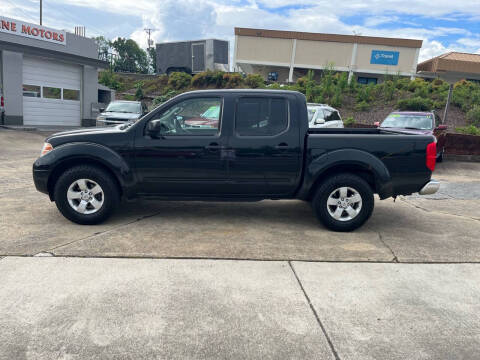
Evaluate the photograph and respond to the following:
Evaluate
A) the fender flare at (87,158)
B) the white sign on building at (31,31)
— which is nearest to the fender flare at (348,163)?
the fender flare at (87,158)

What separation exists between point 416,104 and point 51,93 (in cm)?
1913

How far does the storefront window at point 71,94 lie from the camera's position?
20.7m

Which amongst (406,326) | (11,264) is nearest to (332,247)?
(406,326)

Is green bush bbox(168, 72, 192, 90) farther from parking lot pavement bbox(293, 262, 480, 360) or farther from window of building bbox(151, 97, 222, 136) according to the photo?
parking lot pavement bbox(293, 262, 480, 360)

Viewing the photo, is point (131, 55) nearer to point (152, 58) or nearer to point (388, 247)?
point (152, 58)

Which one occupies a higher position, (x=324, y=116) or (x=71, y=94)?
(x=324, y=116)

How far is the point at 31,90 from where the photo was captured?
1891 centimetres

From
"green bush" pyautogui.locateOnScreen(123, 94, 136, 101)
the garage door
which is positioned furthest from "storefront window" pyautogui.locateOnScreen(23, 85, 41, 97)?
"green bush" pyautogui.locateOnScreen(123, 94, 136, 101)

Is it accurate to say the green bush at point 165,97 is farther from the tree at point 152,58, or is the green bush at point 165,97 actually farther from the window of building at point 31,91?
the tree at point 152,58

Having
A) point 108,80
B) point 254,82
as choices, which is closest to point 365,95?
point 254,82

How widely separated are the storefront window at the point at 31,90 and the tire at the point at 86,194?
53.4 feet

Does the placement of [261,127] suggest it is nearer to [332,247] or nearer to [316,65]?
[332,247]

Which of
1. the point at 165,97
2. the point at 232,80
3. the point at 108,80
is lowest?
the point at 165,97

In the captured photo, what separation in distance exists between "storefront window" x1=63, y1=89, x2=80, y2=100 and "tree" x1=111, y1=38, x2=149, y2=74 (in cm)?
8325
